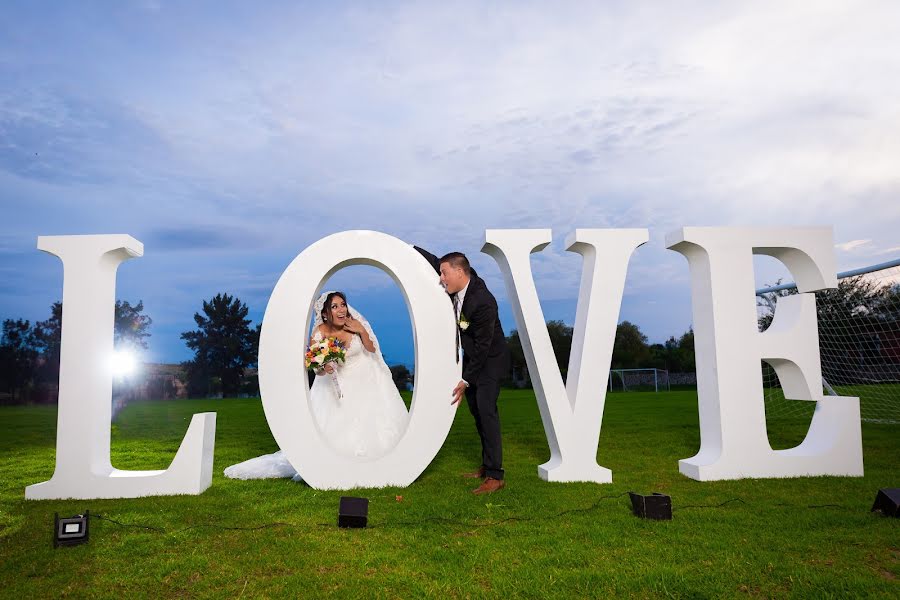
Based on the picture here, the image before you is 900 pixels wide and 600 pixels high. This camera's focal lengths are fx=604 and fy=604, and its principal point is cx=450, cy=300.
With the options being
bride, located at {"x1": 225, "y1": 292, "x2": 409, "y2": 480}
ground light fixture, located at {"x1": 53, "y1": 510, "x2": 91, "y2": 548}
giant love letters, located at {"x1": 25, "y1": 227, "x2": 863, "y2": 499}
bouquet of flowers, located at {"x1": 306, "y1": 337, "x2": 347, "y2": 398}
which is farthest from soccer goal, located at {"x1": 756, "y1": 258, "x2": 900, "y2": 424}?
ground light fixture, located at {"x1": 53, "y1": 510, "x2": 91, "y2": 548}

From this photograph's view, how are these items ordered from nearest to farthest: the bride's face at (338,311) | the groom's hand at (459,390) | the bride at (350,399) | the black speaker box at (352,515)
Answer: the black speaker box at (352,515) → the groom's hand at (459,390) → the bride at (350,399) → the bride's face at (338,311)

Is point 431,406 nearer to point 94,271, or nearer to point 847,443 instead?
point 94,271

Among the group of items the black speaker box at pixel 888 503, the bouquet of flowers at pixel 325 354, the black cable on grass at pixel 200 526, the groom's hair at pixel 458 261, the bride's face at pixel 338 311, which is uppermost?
the groom's hair at pixel 458 261

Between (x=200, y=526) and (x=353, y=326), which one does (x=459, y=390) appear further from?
(x=200, y=526)

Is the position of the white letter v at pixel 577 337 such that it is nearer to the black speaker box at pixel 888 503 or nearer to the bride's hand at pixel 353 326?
the bride's hand at pixel 353 326

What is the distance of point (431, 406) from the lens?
18.4 feet

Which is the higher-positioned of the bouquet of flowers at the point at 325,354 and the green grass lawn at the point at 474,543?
the bouquet of flowers at the point at 325,354

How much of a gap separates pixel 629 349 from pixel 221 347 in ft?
98.0

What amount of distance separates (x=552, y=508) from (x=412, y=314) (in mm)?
2115

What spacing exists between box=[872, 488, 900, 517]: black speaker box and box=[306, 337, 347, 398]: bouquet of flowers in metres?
4.70

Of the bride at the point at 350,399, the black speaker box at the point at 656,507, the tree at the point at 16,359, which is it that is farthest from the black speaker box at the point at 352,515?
the tree at the point at 16,359

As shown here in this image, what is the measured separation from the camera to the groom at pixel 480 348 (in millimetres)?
5578

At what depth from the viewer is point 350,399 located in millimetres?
6375

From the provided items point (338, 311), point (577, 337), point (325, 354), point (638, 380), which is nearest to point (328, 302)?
point (338, 311)
